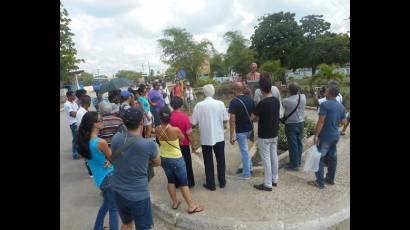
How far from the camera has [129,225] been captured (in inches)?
123

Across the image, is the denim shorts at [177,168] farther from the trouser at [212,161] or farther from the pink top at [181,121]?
the trouser at [212,161]

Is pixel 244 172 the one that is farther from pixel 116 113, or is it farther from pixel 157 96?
pixel 157 96

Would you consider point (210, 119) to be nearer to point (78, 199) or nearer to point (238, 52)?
point (78, 199)

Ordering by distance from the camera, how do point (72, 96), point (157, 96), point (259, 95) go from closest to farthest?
1. point (259, 95)
2. point (72, 96)
3. point (157, 96)

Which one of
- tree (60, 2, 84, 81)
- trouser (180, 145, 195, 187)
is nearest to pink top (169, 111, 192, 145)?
trouser (180, 145, 195, 187)

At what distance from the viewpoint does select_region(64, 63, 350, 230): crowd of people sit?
2.93 m

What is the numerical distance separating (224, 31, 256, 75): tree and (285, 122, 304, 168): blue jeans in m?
33.6

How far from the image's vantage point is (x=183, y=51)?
36.8m

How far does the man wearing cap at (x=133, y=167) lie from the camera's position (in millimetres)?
2854

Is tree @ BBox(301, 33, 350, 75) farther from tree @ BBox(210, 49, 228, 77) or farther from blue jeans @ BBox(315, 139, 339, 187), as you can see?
blue jeans @ BBox(315, 139, 339, 187)

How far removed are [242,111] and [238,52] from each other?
1399 inches
